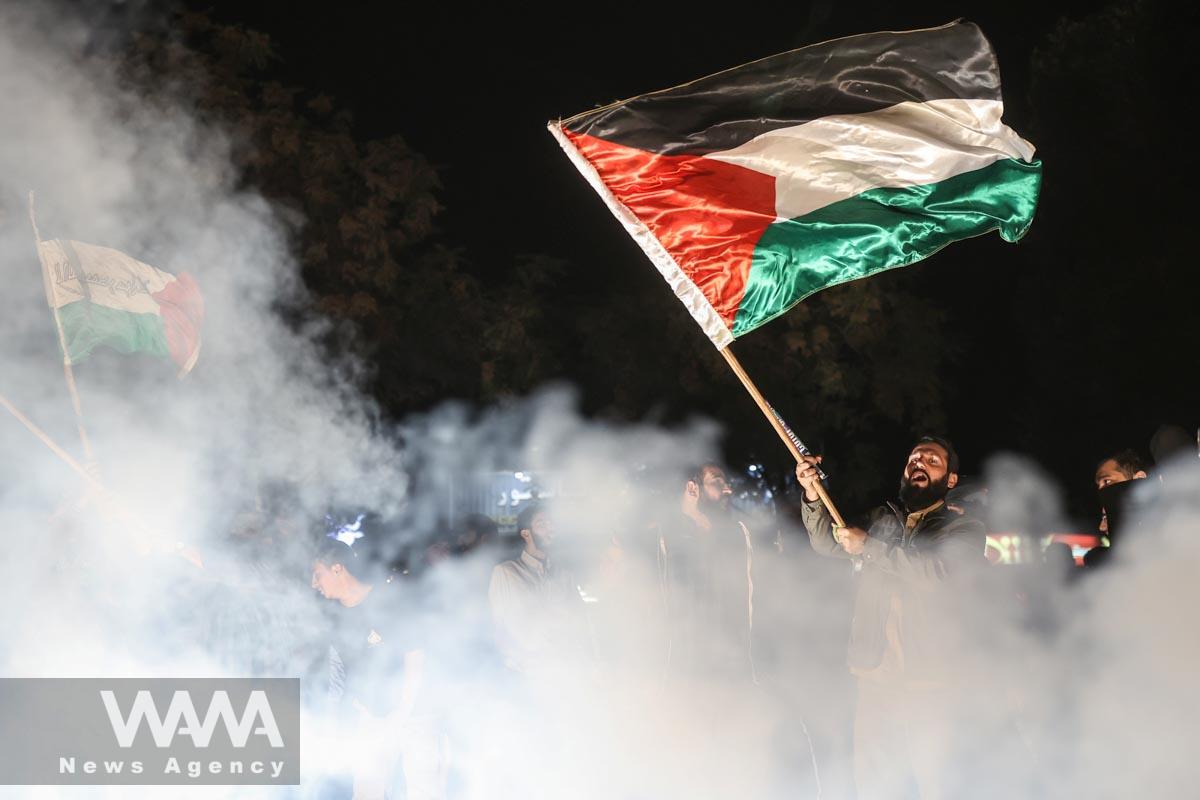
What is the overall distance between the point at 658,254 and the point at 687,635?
206cm

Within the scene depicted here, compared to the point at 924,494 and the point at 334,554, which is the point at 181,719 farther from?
the point at 924,494

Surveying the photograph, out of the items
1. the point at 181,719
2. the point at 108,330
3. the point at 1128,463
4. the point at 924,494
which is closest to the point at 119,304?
the point at 108,330

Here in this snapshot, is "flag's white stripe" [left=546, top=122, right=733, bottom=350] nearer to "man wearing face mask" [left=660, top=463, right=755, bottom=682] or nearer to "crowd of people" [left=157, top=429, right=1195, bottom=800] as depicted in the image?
"crowd of people" [left=157, top=429, right=1195, bottom=800]

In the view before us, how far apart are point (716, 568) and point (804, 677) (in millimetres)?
1469

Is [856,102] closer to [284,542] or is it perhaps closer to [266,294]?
[284,542]

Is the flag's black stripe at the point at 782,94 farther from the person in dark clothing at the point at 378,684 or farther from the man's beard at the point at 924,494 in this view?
the person in dark clothing at the point at 378,684

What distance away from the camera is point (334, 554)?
5879 mm

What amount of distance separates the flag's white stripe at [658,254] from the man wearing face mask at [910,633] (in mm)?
895

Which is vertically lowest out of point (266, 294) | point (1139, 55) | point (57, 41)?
point (57, 41)

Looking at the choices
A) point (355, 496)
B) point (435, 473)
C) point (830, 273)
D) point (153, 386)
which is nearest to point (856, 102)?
point (830, 273)

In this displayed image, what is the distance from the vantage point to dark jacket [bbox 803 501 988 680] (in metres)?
5.06

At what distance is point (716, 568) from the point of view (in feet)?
20.5

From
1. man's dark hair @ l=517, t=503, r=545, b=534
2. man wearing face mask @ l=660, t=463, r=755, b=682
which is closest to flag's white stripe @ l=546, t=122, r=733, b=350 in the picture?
man wearing face mask @ l=660, t=463, r=755, b=682

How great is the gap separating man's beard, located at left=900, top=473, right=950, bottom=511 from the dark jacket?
0.06 m
